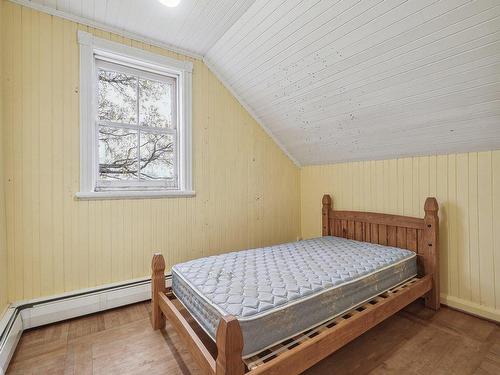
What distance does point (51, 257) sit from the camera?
77.7 inches

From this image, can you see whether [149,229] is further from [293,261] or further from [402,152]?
[402,152]

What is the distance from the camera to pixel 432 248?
2113 mm

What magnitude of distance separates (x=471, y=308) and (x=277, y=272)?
65.1 inches

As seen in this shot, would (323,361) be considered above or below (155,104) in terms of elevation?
below

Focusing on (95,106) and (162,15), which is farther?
(95,106)

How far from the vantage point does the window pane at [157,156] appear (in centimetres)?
247

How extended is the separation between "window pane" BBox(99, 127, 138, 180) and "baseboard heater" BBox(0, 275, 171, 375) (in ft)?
3.19

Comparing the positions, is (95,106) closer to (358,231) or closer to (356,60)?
(356,60)

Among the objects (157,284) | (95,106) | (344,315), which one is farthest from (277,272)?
(95,106)

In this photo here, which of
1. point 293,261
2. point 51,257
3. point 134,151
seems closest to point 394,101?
point 293,261

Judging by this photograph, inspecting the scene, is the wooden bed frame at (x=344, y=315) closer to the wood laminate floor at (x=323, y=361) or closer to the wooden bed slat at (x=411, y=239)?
the wooden bed slat at (x=411, y=239)

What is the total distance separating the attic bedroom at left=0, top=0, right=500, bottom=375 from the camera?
1462 millimetres

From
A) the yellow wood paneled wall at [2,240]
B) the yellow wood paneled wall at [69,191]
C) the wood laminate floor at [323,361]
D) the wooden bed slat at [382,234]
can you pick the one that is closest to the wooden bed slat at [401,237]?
the wooden bed slat at [382,234]

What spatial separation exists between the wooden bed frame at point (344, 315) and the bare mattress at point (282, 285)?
7cm
